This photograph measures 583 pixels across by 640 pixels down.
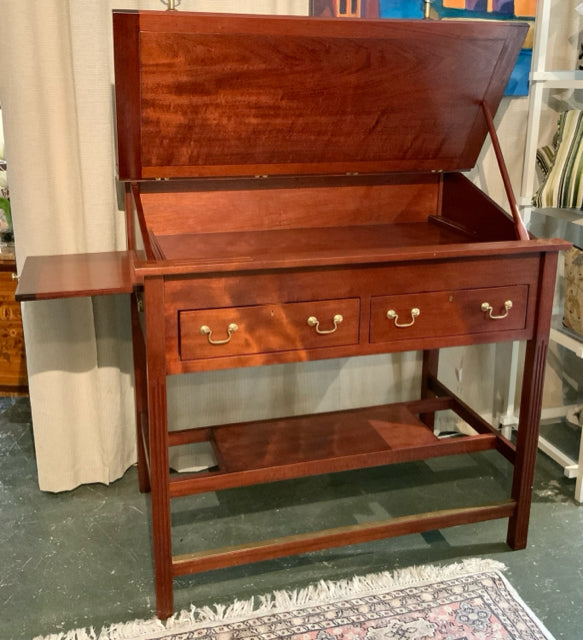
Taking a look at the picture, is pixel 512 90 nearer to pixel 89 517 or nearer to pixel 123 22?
pixel 123 22

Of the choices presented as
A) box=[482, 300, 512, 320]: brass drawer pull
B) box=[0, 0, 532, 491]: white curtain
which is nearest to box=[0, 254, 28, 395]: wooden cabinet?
box=[0, 0, 532, 491]: white curtain

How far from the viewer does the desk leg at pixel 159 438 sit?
61.8 inches

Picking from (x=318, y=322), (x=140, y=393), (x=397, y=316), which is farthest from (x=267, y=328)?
(x=140, y=393)

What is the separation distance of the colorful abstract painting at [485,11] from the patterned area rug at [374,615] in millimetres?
1536

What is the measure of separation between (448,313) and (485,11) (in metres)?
1.08

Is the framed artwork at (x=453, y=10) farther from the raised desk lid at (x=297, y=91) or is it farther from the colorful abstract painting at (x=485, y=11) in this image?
the raised desk lid at (x=297, y=91)

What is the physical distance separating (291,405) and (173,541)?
0.62 metres

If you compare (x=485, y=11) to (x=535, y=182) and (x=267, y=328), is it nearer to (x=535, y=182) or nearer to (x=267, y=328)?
(x=535, y=182)

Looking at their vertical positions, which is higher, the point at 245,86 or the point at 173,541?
the point at 245,86

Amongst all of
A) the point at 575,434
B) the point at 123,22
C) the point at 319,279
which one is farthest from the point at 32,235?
the point at 575,434

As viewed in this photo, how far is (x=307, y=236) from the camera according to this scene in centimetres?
205

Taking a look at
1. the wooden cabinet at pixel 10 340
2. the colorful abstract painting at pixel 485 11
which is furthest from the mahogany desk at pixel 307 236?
the wooden cabinet at pixel 10 340

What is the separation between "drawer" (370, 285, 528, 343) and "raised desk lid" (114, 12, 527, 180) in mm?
493

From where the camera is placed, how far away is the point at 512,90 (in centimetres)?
241
